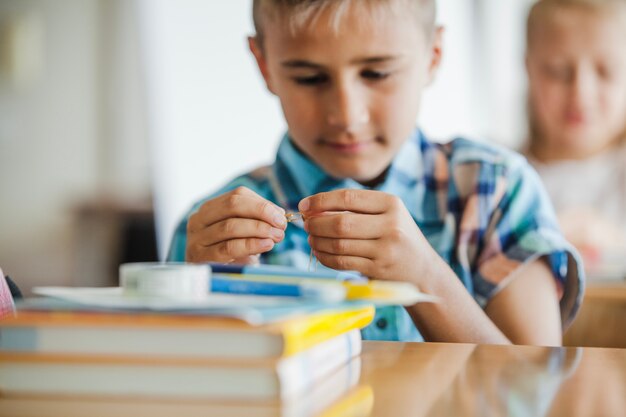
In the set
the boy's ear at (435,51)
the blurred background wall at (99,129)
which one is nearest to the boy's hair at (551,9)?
the blurred background wall at (99,129)

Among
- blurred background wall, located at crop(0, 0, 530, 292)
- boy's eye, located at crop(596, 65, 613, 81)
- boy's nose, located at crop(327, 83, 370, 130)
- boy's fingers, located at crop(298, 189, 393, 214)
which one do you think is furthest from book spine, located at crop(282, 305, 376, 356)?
blurred background wall, located at crop(0, 0, 530, 292)

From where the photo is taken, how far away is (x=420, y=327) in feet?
2.76

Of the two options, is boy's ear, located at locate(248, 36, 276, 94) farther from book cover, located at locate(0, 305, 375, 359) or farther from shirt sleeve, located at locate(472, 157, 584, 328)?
book cover, located at locate(0, 305, 375, 359)

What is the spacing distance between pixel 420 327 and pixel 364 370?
0.32 m

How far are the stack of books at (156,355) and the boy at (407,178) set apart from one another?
0.36 m

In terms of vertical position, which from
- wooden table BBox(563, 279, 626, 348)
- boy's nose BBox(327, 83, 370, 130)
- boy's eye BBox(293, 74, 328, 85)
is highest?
boy's eye BBox(293, 74, 328, 85)

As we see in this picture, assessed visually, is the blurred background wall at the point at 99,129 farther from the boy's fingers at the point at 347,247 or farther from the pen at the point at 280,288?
the pen at the point at 280,288

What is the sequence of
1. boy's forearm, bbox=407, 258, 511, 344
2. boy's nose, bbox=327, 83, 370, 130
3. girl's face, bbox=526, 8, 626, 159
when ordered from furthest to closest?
girl's face, bbox=526, 8, 626, 159
boy's nose, bbox=327, 83, 370, 130
boy's forearm, bbox=407, 258, 511, 344

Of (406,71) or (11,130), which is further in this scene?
(11,130)

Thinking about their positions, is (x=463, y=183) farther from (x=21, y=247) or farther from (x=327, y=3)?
(x=21, y=247)

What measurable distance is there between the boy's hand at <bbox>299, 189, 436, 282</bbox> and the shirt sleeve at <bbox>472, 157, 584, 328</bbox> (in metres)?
0.24

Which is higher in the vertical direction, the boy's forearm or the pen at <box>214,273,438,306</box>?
the pen at <box>214,273,438,306</box>

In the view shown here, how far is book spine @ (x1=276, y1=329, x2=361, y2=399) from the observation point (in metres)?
0.42

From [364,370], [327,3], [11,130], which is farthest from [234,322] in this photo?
[11,130]
